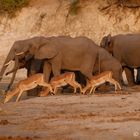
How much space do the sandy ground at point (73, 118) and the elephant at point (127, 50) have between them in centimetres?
545

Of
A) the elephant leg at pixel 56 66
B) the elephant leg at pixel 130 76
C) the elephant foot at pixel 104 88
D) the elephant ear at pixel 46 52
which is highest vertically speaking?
the elephant ear at pixel 46 52

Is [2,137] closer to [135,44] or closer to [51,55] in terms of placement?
[51,55]

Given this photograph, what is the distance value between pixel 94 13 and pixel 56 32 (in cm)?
208

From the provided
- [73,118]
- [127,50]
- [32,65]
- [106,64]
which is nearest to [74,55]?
[106,64]

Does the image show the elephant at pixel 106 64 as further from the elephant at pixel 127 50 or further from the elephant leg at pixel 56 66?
the elephant at pixel 127 50

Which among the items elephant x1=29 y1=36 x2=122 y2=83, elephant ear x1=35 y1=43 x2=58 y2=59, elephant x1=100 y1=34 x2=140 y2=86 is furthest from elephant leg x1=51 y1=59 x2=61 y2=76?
elephant x1=100 y1=34 x2=140 y2=86

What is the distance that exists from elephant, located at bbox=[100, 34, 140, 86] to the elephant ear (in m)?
3.73

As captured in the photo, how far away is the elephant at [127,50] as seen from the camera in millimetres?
24875

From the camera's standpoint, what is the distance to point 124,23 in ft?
114

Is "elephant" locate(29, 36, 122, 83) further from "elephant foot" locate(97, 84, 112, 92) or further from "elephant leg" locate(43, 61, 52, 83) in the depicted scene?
"elephant foot" locate(97, 84, 112, 92)

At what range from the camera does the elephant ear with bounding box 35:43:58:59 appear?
21.7 m

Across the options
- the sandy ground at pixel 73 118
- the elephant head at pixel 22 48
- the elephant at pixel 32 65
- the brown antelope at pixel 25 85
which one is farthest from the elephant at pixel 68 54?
the sandy ground at pixel 73 118

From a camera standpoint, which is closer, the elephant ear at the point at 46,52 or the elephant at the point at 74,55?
the elephant ear at the point at 46,52

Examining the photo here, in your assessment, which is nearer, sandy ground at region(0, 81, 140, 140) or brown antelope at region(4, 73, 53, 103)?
sandy ground at region(0, 81, 140, 140)
